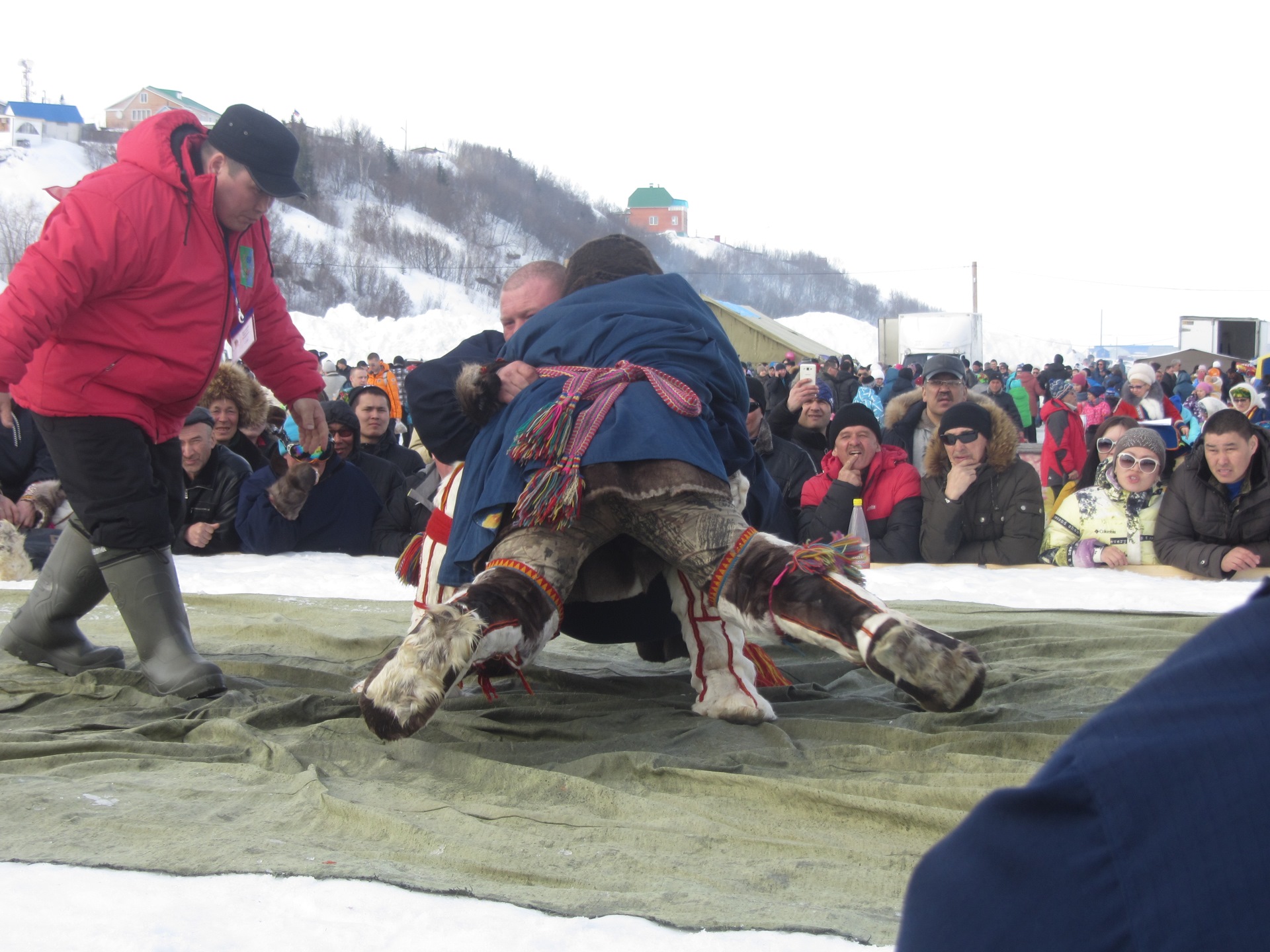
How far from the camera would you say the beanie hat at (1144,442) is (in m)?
5.04

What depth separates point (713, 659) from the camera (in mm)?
2770

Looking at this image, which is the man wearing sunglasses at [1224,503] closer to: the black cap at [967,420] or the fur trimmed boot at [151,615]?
the black cap at [967,420]

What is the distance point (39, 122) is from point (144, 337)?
236 ft

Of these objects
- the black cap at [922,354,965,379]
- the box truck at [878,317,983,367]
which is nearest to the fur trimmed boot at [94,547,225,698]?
the black cap at [922,354,965,379]

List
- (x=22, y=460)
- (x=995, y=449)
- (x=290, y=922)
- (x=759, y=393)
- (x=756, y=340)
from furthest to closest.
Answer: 1. (x=756, y=340)
2. (x=22, y=460)
3. (x=995, y=449)
4. (x=759, y=393)
5. (x=290, y=922)

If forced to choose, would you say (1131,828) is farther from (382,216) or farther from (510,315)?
(382,216)

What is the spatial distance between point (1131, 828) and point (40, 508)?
576cm

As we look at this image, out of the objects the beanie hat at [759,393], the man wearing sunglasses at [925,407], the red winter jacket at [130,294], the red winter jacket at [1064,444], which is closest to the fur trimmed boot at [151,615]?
the red winter jacket at [130,294]

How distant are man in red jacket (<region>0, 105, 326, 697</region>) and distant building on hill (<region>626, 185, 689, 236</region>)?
84.9 meters

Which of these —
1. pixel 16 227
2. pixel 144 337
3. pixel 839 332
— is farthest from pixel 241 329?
pixel 839 332

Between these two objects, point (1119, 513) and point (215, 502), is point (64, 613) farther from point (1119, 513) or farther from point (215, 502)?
point (1119, 513)

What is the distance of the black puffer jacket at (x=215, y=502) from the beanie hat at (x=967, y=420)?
11.4ft

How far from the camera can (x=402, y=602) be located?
4.38 metres

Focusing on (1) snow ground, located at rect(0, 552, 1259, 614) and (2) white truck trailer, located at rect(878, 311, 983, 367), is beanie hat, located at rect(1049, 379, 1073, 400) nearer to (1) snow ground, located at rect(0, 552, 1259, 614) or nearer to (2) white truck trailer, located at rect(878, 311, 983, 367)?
(2) white truck trailer, located at rect(878, 311, 983, 367)
